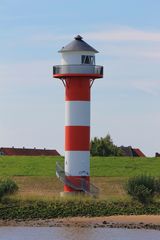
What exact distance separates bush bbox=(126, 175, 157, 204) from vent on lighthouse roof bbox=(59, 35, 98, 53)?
6.77 m

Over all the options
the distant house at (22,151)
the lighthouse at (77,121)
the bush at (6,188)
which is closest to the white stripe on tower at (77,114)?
the lighthouse at (77,121)

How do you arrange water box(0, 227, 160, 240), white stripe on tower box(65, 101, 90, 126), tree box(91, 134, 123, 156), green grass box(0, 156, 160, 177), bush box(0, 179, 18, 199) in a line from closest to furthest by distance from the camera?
water box(0, 227, 160, 240)
bush box(0, 179, 18, 199)
white stripe on tower box(65, 101, 90, 126)
green grass box(0, 156, 160, 177)
tree box(91, 134, 123, 156)

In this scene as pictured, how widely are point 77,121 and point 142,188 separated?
4512 millimetres

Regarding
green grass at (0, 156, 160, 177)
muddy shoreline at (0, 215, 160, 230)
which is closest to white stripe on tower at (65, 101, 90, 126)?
muddy shoreline at (0, 215, 160, 230)

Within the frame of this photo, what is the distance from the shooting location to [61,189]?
158 feet

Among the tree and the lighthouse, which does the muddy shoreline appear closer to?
the lighthouse

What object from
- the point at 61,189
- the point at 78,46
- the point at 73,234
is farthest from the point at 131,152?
the point at 73,234

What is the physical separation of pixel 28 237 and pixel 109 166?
25372 mm

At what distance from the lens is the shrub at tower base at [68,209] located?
37.0 metres

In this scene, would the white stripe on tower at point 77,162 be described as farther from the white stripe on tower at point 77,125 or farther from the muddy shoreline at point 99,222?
the muddy shoreline at point 99,222

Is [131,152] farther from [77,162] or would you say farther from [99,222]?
[99,222]

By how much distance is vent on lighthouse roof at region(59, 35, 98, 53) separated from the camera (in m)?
42.0

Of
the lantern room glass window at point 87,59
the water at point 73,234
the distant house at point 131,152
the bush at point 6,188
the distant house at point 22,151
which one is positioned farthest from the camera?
the distant house at point 131,152

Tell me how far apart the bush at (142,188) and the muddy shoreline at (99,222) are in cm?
253
